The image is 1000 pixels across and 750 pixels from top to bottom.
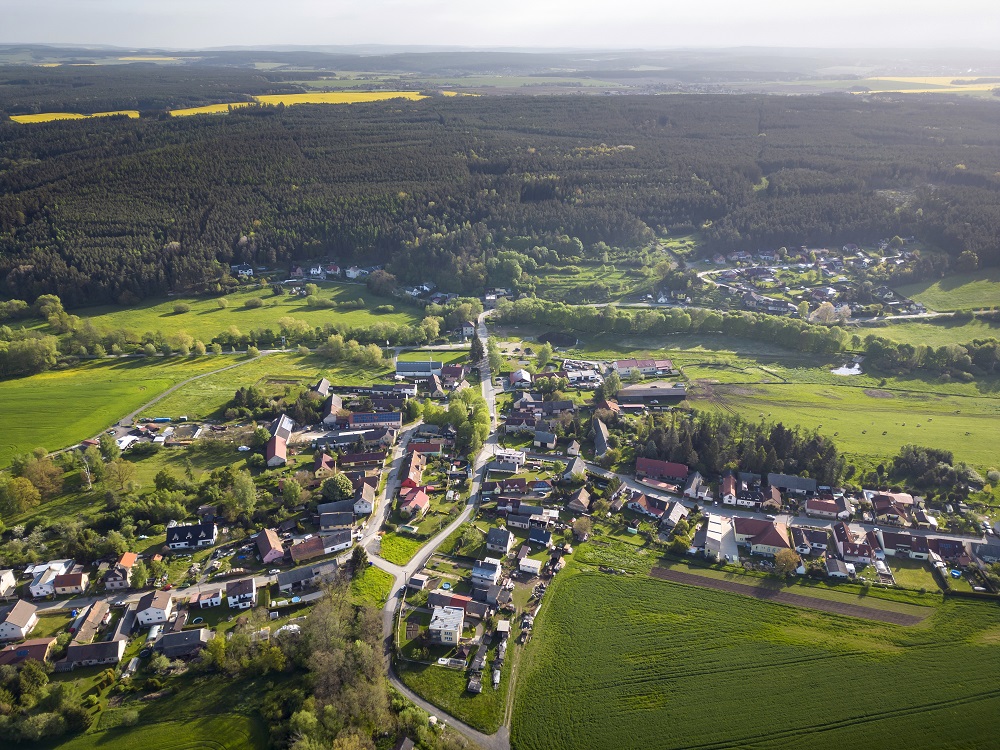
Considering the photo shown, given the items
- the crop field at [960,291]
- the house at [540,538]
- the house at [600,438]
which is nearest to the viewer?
the house at [540,538]

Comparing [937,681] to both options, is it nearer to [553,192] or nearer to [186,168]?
[553,192]

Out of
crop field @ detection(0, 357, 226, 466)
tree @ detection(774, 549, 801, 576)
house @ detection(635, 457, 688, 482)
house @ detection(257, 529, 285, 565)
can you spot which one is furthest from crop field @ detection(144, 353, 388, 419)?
tree @ detection(774, 549, 801, 576)

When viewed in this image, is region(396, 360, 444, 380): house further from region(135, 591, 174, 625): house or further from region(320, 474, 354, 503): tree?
region(135, 591, 174, 625): house

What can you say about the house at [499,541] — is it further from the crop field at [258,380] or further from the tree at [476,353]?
the tree at [476,353]

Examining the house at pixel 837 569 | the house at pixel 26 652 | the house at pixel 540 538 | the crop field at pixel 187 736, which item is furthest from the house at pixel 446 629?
the house at pixel 837 569

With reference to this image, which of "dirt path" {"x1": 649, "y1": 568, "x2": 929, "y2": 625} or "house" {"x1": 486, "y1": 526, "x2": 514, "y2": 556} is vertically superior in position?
"house" {"x1": 486, "y1": 526, "x2": 514, "y2": 556}

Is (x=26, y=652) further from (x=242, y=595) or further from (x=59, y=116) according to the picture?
(x=59, y=116)
